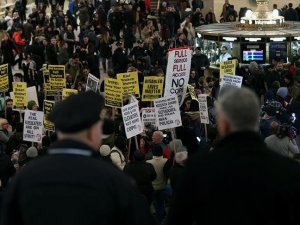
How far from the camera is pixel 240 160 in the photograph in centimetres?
361

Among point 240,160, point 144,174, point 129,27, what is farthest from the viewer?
point 129,27

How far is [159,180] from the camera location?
1087cm

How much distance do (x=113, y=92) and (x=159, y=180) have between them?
4533 mm

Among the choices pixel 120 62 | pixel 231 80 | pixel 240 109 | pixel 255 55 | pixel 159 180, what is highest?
pixel 240 109

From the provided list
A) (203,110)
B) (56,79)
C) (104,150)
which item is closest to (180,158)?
(104,150)

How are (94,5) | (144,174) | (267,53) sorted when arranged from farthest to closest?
(94,5)
(267,53)
(144,174)

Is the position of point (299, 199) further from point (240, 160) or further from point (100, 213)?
point (100, 213)

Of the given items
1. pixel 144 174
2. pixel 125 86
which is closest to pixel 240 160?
pixel 144 174

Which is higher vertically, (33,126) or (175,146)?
(175,146)

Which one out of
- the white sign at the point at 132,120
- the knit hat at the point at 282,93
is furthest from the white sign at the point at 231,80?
the white sign at the point at 132,120

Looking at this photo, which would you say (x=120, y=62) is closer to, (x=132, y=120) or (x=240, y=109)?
(x=132, y=120)

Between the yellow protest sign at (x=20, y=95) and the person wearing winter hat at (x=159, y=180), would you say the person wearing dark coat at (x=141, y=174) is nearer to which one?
the person wearing winter hat at (x=159, y=180)

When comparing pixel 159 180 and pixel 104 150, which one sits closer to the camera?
pixel 104 150

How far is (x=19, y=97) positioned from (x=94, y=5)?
1914 centimetres
